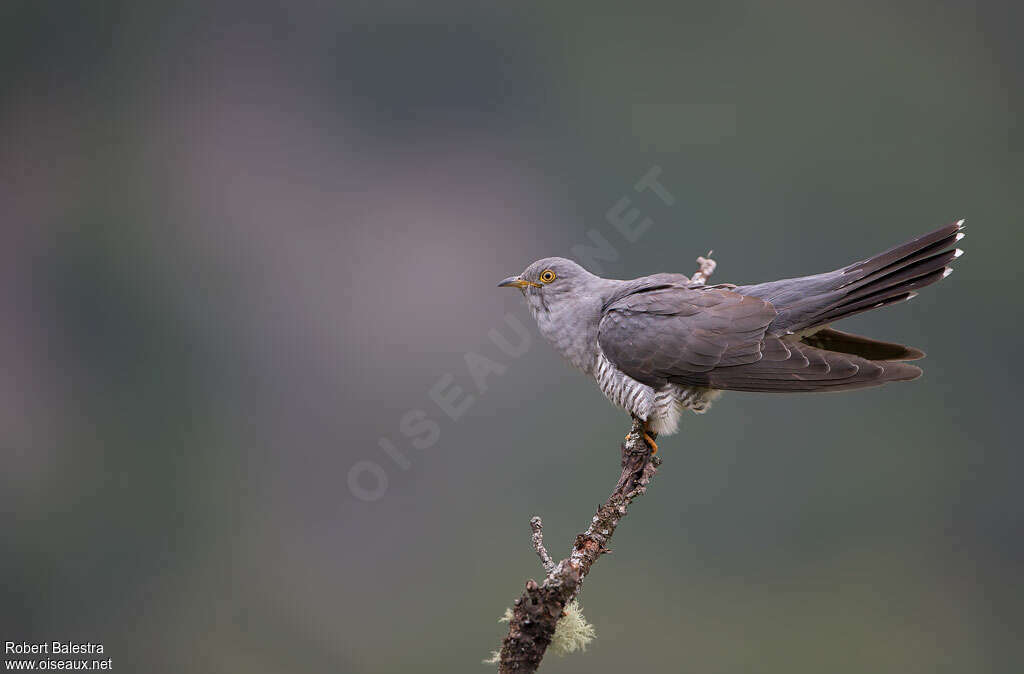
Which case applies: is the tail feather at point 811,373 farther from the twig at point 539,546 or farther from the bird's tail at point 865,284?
the twig at point 539,546

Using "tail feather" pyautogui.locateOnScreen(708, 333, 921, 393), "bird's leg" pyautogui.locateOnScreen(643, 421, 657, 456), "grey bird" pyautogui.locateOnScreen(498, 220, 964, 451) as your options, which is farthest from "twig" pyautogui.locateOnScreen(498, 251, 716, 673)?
"tail feather" pyautogui.locateOnScreen(708, 333, 921, 393)

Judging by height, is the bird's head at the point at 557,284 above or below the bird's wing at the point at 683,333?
above

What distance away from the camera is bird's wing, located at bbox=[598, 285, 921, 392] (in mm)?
2268

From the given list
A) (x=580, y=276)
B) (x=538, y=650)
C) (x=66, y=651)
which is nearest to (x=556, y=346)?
(x=580, y=276)

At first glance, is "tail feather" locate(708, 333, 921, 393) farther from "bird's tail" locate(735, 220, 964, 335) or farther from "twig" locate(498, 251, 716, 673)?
"twig" locate(498, 251, 716, 673)

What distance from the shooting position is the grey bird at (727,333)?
2209mm

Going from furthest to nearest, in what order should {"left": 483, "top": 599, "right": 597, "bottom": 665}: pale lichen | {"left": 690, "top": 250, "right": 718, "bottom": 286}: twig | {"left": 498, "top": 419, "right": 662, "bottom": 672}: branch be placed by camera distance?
{"left": 690, "top": 250, "right": 718, "bottom": 286}: twig < {"left": 483, "top": 599, "right": 597, "bottom": 665}: pale lichen < {"left": 498, "top": 419, "right": 662, "bottom": 672}: branch

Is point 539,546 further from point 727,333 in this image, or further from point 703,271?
point 703,271

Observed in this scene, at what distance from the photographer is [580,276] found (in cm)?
266

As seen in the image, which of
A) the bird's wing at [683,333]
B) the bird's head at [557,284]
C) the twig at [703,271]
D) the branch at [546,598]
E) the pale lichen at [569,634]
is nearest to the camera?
the branch at [546,598]

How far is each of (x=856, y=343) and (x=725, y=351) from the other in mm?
440

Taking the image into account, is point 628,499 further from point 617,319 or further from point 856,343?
point 856,343

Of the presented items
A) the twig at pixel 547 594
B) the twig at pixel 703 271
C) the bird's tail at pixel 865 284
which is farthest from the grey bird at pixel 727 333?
the twig at pixel 547 594

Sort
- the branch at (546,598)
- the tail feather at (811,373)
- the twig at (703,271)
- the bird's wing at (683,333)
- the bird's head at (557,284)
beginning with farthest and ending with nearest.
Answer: the twig at (703,271) → the bird's head at (557,284) → the bird's wing at (683,333) → the tail feather at (811,373) → the branch at (546,598)
